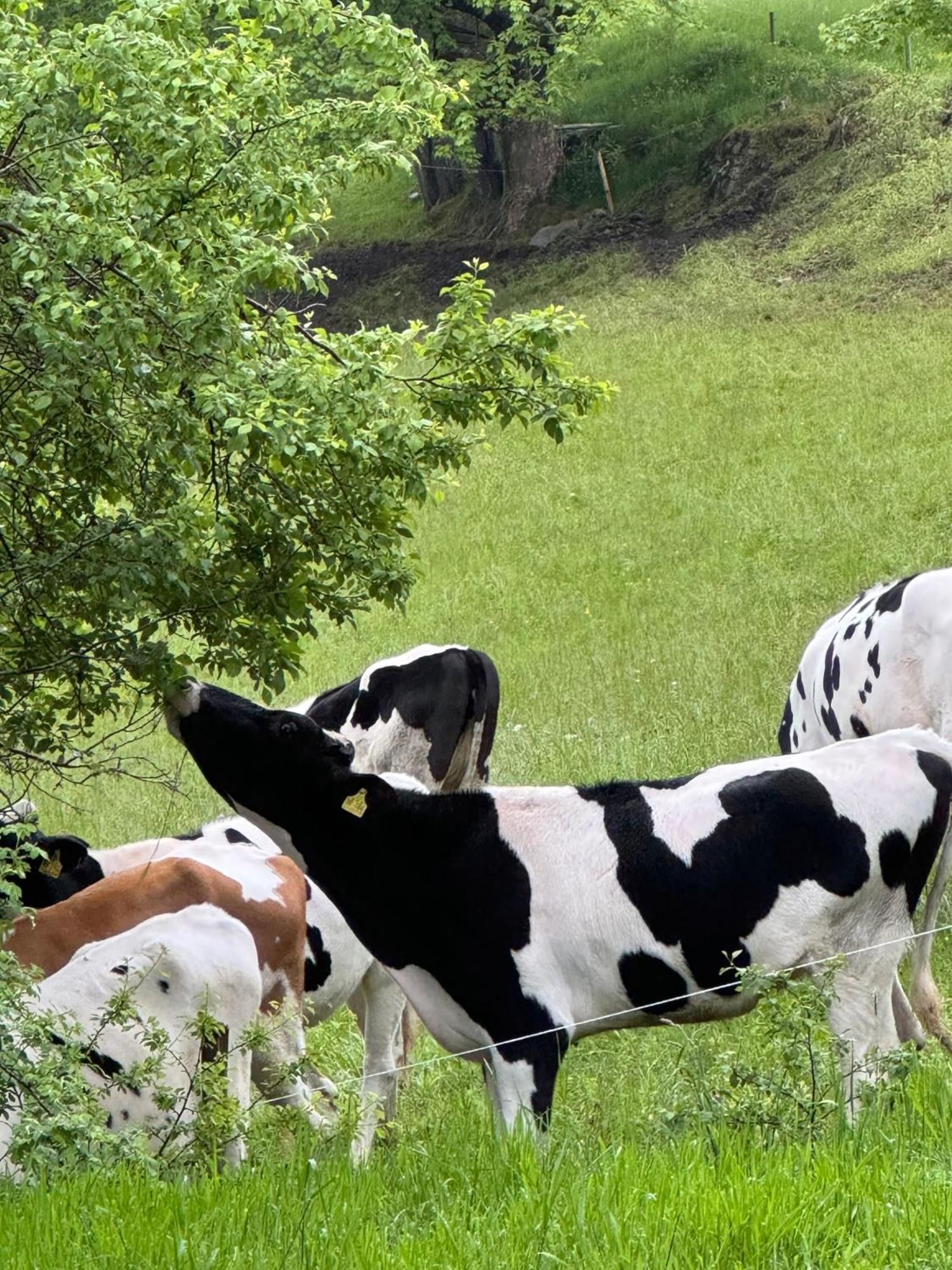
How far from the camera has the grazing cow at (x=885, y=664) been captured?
1077 cm

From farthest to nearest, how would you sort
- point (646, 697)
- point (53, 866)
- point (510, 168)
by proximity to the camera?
1. point (510, 168)
2. point (646, 697)
3. point (53, 866)

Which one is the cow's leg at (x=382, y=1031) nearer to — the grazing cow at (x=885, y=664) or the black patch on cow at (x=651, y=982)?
the black patch on cow at (x=651, y=982)

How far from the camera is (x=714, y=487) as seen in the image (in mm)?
24641

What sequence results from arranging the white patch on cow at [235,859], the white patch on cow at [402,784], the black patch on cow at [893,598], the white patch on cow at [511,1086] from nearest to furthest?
the white patch on cow at [511,1086], the white patch on cow at [402,784], the white patch on cow at [235,859], the black patch on cow at [893,598]

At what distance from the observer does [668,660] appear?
711 inches

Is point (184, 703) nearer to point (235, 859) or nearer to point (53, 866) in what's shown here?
point (235, 859)

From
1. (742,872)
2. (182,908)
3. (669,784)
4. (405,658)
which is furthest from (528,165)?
(742,872)

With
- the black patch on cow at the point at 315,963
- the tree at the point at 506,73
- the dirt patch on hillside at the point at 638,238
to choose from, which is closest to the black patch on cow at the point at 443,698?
the black patch on cow at the point at 315,963

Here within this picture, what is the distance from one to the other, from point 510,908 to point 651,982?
0.66m

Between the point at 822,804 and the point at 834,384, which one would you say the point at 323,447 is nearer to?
the point at 822,804

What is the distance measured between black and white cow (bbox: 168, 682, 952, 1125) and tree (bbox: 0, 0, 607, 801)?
3.87 ft

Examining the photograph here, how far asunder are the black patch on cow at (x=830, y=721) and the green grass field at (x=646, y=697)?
5.80ft

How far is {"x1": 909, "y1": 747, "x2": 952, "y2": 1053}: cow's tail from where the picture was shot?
752cm

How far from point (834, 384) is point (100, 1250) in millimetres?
24554
